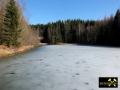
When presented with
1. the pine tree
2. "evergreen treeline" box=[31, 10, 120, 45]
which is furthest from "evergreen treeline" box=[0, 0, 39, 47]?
"evergreen treeline" box=[31, 10, 120, 45]

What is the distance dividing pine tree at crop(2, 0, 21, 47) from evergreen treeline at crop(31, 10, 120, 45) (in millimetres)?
61992

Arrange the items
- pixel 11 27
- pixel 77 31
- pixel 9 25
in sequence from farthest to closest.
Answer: pixel 77 31 → pixel 11 27 → pixel 9 25

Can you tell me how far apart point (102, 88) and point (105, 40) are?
321 ft

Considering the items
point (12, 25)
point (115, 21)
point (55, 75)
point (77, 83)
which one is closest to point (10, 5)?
point (12, 25)

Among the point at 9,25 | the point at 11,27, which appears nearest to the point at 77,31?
the point at 11,27

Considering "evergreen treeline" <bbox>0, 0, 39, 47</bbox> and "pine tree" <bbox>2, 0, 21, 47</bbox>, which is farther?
"pine tree" <bbox>2, 0, 21, 47</bbox>

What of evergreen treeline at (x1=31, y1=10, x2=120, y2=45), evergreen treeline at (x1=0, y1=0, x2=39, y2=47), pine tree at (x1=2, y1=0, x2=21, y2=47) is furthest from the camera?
evergreen treeline at (x1=31, y1=10, x2=120, y2=45)

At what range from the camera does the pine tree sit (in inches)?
2122

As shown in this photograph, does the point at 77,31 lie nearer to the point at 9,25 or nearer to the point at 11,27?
the point at 11,27

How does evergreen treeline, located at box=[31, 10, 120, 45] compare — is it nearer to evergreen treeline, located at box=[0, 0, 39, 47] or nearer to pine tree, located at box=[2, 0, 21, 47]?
evergreen treeline, located at box=[0, 0, 39, 47]

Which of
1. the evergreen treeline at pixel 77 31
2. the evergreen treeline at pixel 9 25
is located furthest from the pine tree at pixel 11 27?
the evergreen treeline at pixel 77 31

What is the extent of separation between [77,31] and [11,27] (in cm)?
10886

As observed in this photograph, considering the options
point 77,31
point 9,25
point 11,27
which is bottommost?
point 77,31

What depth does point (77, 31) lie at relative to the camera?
163125 millimetres
